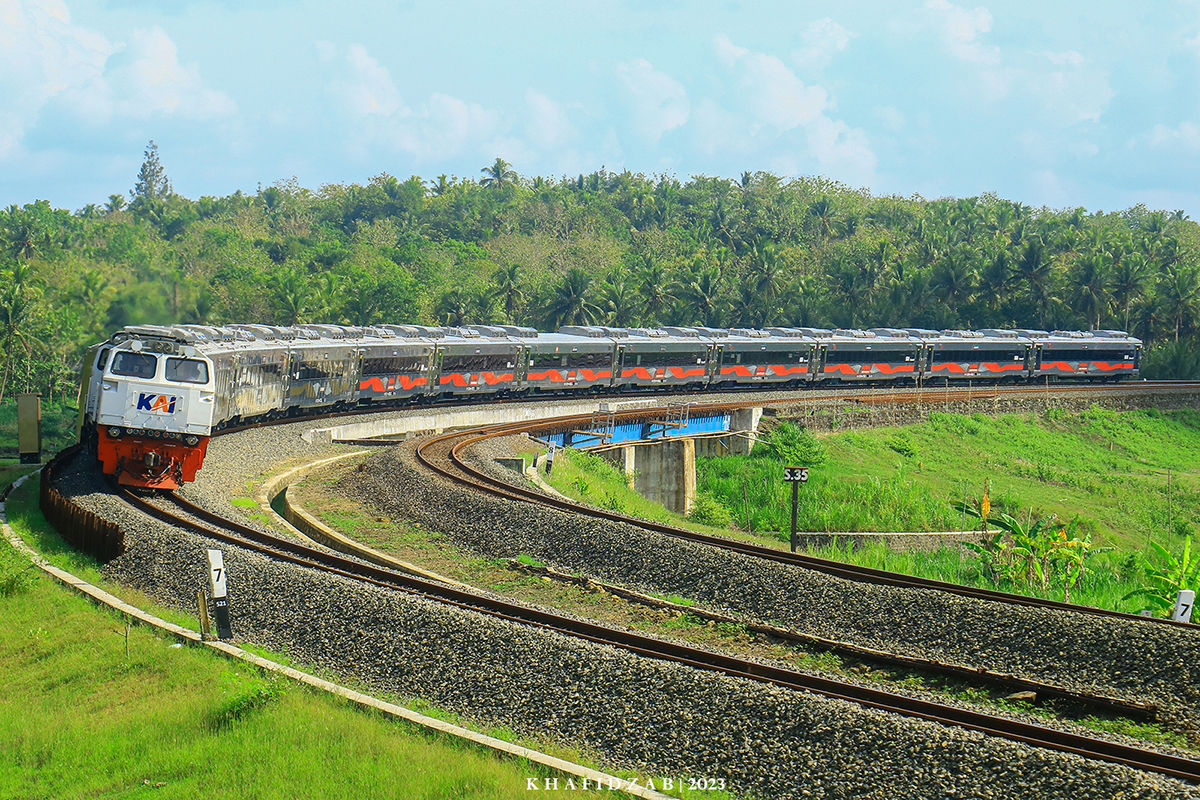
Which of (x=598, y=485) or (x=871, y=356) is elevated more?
(x=871, y=356)

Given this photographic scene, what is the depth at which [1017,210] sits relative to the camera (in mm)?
125000

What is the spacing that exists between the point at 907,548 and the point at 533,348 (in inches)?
810

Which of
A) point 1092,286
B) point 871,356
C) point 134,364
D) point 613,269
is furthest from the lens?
point 613,269

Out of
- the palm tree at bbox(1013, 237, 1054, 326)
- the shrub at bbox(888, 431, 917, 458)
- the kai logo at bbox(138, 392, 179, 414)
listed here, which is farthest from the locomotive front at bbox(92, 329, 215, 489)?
the palm tree at bbox(1013, 237, 1054, 326)

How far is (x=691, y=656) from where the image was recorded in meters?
13.5

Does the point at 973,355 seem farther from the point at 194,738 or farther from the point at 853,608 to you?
the point at 194,738

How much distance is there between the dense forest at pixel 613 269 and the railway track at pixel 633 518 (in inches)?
1534

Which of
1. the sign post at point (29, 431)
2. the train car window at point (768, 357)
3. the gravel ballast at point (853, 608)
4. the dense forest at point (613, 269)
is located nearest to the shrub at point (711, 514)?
the gravel ballast at point (853, 608)

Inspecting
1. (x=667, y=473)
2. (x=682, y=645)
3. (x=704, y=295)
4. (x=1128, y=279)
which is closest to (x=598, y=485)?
(x=667, y=473)

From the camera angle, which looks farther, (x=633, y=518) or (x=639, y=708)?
(x=633, y=518)

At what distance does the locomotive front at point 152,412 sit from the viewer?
22594mm

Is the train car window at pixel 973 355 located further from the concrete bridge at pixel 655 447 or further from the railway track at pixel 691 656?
the railway track at pixel 691 656

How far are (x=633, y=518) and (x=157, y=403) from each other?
10.4 m

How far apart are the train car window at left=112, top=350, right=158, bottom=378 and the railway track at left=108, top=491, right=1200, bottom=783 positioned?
131 inches
